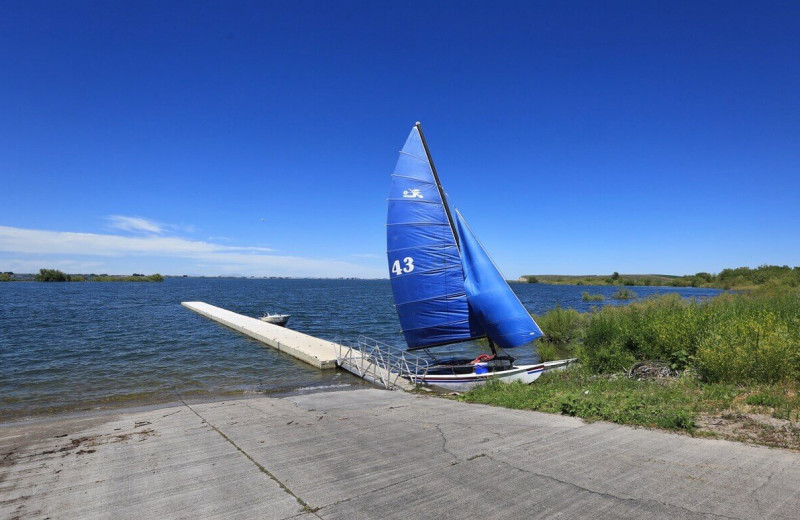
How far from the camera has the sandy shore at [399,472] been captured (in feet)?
15.0

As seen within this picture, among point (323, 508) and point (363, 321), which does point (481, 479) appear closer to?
point (323, 508)

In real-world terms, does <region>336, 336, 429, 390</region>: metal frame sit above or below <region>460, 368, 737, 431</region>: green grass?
below

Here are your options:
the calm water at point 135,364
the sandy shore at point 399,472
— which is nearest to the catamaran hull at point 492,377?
the calm water at point 135,364

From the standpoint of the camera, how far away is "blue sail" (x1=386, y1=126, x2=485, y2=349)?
581 inches

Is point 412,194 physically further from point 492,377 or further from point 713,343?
point 713,343

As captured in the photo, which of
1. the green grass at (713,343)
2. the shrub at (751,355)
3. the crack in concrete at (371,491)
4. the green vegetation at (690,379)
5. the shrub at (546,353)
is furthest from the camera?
the shrub at (546,353)

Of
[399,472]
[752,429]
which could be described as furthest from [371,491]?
[752,429]

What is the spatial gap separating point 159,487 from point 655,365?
12.8 m

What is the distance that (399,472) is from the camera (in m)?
5.63

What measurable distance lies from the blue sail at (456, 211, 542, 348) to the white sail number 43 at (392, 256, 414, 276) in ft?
6.33

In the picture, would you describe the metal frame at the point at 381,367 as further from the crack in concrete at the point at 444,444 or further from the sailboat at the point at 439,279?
the crack in concrete at the point at 444,444

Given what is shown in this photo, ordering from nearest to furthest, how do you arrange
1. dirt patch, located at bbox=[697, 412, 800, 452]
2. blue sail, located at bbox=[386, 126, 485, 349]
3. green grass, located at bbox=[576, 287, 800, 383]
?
dirt patch, located at bbox=[697, 412, 800, 452] < green grass, located at bbox=[576, 287, 800, 383] < blue sail, located at bbox=[386, 126, 485, 349]

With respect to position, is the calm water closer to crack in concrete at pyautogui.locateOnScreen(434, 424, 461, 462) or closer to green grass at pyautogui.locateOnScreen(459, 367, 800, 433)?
green grass at pyautogui.locateOnScreen(459, 367, 800, 433)

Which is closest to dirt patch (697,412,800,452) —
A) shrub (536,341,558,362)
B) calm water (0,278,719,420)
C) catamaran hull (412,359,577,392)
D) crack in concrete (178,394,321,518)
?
catamaran hull (412,359,577,392)
